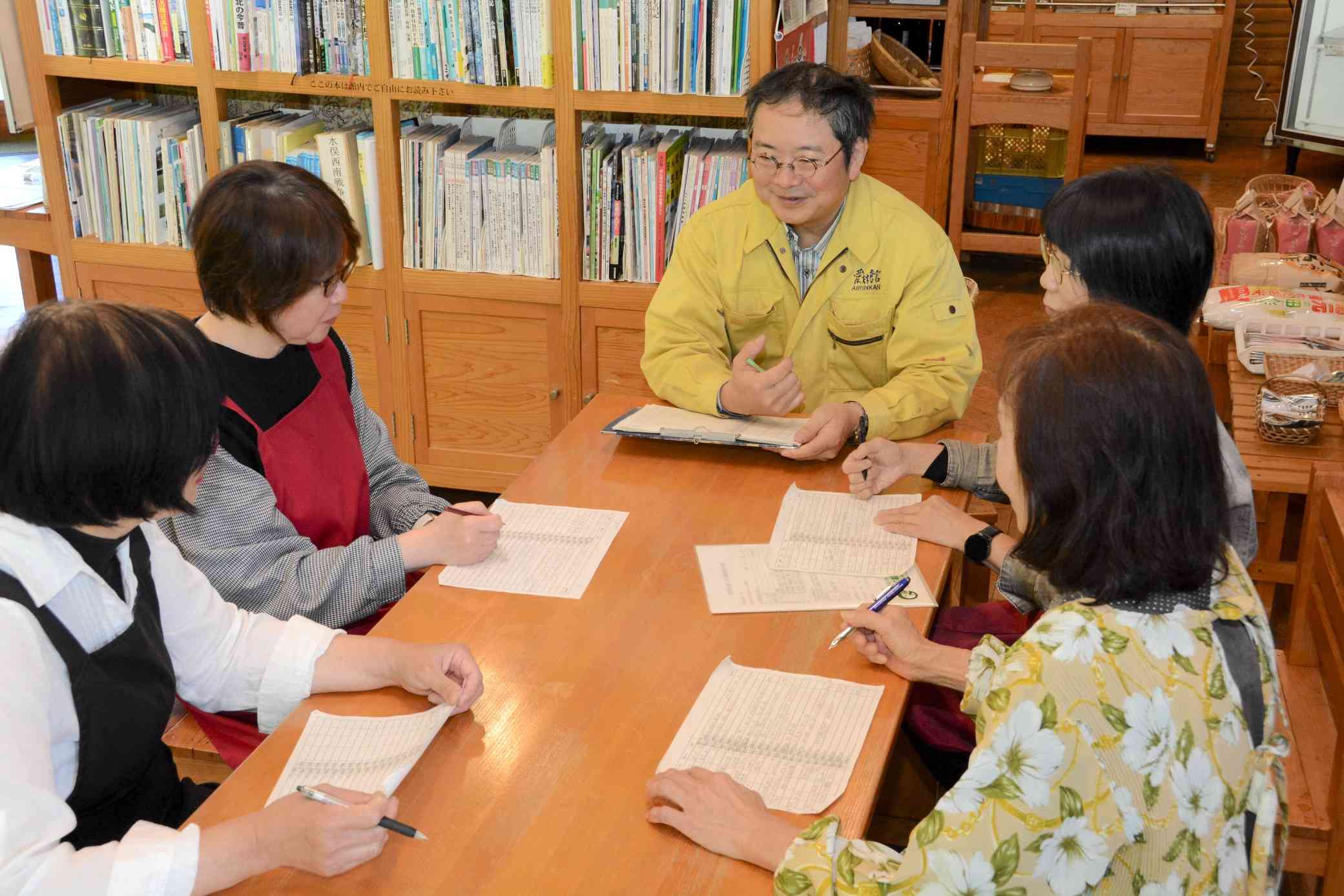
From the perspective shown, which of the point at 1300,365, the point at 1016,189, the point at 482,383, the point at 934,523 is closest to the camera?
the point at 934,523

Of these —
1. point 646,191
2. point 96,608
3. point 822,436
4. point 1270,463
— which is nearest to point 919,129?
point 646,191

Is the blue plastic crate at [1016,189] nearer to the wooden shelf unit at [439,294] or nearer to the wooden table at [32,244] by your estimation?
the wooden shelf unit at [439,294]

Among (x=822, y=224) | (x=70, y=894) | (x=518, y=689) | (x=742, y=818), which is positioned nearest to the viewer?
(x=70, y=894)

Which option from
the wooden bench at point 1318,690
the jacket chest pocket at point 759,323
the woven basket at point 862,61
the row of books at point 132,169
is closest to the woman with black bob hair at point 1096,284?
the wooden bench at point 1318,690

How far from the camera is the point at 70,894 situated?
3.67 feet

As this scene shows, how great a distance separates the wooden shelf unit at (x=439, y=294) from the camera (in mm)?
3264

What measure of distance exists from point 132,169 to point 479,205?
100 centimetres

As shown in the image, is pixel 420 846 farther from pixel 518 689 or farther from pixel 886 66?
pixel 886 66

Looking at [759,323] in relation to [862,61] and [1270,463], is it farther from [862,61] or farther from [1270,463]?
[862,61]

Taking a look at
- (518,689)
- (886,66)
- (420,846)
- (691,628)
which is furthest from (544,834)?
(886,66)

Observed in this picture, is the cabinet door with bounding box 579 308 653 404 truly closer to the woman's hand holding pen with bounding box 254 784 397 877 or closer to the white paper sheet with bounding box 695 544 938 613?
the white paper sheet with bounding box 695 544 938 613

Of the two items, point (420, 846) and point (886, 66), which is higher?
point (886, 66)

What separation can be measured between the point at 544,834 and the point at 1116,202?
1229 mm

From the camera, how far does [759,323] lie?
2.55 m
